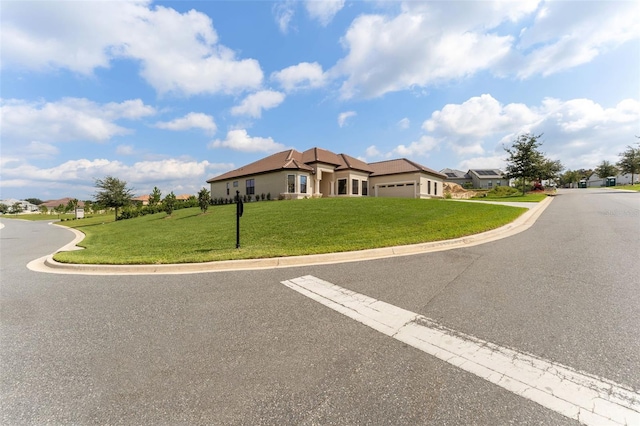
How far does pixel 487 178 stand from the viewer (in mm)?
63906

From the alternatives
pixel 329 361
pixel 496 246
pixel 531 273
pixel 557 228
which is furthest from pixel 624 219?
pixel 329 361

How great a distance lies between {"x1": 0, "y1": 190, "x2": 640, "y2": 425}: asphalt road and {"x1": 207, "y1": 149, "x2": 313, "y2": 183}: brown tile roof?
21263 mm

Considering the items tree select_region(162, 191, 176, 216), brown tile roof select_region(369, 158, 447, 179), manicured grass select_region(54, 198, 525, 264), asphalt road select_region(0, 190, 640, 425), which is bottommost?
asphalt road select_region(0, 190, 640, 425)

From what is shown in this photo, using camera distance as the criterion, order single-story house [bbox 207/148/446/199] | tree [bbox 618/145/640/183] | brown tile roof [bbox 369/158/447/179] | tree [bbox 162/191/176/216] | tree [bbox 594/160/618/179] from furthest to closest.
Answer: tree [bbox 594/160/618/179], tree [bbox 618/145/640/183], brown tile roof [bbox 369/158/447/179], single-story house [bbox 207/148/446/199], tree [bbox 162/191/176/216]

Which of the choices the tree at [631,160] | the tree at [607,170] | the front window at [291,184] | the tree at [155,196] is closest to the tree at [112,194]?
the tree at [155,196]

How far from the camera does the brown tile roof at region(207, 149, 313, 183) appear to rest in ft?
86.8

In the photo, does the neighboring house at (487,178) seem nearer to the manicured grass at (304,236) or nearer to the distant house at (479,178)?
the distant house at (479,178)

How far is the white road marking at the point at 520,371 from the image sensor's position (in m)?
2.09

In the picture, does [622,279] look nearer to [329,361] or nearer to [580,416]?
[580,416]


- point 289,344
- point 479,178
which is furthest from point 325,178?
point 479,178

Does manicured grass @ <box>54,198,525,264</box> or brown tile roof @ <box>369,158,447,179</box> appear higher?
brown tile roof @ <box>369,158,447,179</box>

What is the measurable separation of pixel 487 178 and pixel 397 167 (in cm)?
4433

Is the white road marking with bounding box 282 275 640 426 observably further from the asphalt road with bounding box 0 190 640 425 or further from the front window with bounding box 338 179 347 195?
the front window with bounding box 338 179 347 195

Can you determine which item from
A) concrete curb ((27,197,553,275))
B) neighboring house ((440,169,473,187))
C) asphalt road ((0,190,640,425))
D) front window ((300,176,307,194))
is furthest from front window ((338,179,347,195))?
neighboring house ((440,169,473,187))
